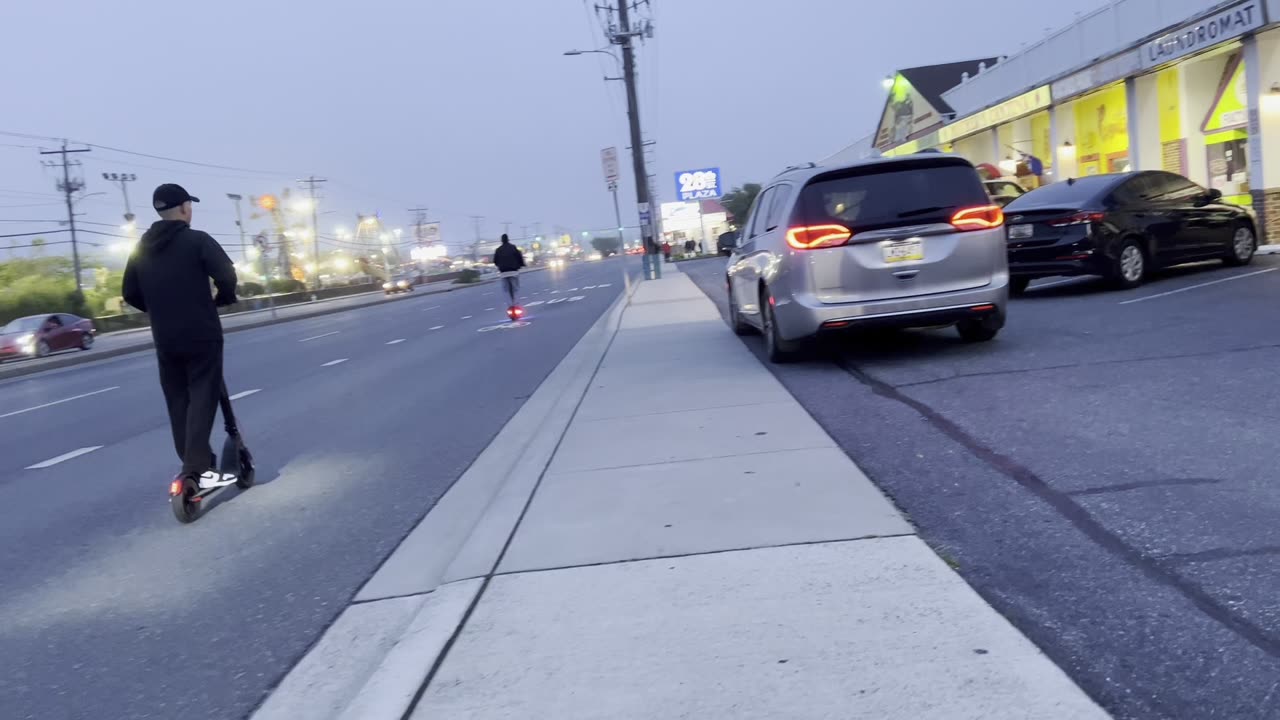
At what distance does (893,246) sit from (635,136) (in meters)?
29.6

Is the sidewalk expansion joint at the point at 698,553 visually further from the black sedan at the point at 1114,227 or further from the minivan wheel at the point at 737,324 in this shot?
the black sedan at the point at 1114,227

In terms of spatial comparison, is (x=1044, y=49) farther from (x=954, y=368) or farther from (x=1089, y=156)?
(x=954, y=368)

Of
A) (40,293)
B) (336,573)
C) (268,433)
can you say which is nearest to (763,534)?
(336,573)

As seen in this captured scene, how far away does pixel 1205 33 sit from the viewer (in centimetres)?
1959

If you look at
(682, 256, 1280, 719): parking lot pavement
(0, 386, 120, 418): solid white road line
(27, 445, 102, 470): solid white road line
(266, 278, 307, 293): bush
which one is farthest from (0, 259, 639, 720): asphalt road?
(266, 278, 307, 293): bush

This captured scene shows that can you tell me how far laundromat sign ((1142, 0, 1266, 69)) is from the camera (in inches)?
717

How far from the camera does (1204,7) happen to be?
65.5 ft

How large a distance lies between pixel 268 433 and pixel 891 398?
536 centimetres

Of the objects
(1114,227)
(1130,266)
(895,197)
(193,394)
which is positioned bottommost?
(1130,266)

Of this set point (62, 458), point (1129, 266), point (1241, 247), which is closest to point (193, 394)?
point (62, 458)

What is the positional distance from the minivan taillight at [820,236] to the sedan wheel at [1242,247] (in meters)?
8.95

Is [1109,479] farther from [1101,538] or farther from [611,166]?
[611,166]

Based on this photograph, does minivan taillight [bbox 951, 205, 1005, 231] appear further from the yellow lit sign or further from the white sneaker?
the yellow lit sign

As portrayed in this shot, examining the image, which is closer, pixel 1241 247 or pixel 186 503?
pixel 186 503
